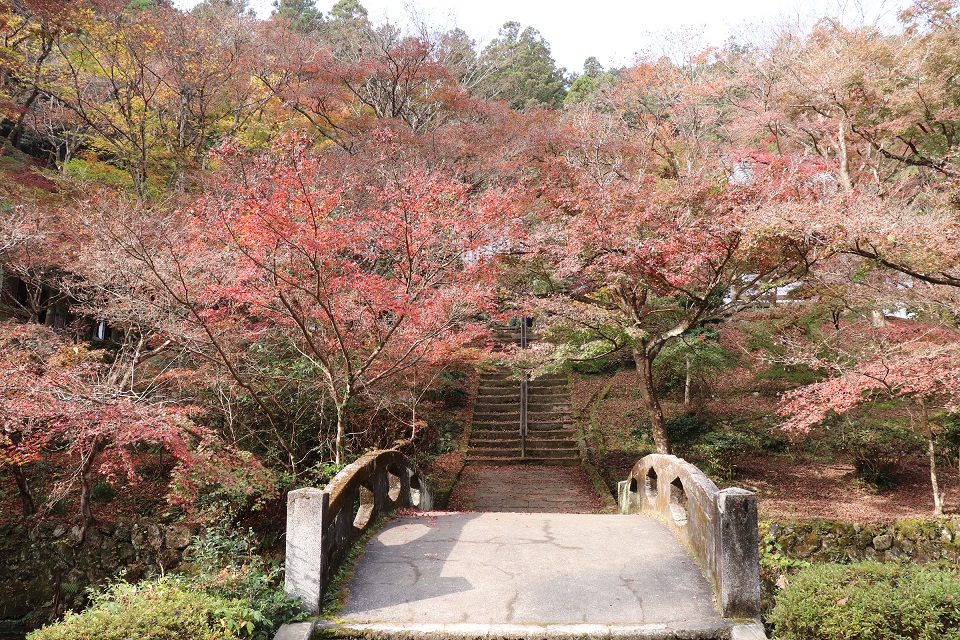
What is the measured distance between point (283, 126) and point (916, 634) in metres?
16.8

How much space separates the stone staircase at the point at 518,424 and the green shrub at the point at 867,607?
988cm

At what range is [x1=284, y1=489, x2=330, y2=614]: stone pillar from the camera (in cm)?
461

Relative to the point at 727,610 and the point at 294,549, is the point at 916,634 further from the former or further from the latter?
the point at 294,549

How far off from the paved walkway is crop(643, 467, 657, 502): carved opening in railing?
9.38 ft

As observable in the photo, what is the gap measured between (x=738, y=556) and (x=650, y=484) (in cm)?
344

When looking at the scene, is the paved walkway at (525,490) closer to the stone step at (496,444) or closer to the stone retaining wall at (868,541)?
the stone step at (496,444)

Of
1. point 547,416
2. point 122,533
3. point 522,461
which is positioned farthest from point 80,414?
point 547,416

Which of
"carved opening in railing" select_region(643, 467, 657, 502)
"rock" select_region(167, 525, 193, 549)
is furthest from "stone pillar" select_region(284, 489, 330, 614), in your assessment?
"rock" select_region(167, 525, 193, 549)

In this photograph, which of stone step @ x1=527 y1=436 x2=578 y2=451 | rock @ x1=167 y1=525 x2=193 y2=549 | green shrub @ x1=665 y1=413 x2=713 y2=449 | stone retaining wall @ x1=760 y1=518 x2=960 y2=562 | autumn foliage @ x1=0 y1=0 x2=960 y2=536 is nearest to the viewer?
autumn foliage @ x1=0 y1=0 x2=960 y2=536

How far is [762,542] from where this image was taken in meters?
8.23

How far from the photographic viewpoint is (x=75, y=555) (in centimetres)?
948

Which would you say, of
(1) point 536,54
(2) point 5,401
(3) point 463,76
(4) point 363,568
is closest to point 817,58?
(3) point 463,76

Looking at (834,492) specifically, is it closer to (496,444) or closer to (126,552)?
(496,444)

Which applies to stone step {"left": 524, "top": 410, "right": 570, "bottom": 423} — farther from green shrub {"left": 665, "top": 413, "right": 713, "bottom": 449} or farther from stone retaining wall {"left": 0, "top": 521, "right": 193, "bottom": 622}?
stone retaining wall {"left": 0, "top": 521, "right": 193, "bottom": 622}
